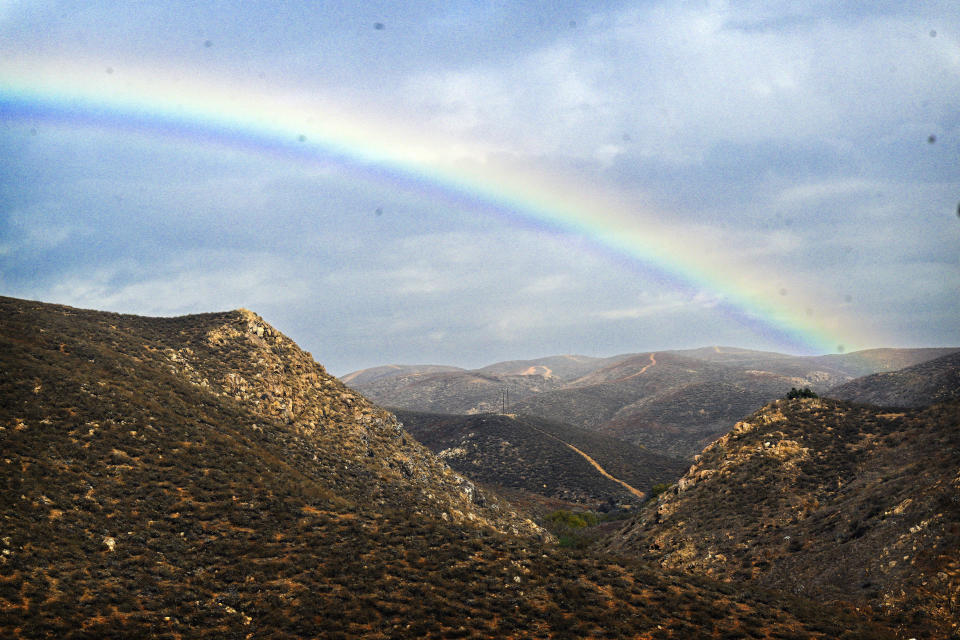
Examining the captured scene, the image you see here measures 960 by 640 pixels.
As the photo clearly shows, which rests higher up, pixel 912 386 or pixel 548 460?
pixel 912 386

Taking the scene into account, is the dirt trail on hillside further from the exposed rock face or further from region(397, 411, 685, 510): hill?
the exposed rock face

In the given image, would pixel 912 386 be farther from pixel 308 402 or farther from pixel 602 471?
pixel 308 402

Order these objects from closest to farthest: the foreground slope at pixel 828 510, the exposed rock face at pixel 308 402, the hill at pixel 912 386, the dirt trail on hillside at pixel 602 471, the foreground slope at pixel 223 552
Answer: the foreground slope at pixel 223 552
the foreground slope at pixel 828 510
the exposed rock face at pixel 308 402
the dirt trail on hillside at pixel 602 471
the hill at pixel 912 386

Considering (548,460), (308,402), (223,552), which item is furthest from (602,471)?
(223,552)

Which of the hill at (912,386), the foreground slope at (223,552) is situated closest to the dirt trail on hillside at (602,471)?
the foreground slope at (223,552)

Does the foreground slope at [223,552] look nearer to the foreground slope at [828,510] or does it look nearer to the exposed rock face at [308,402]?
the foreground slope at [828,510]

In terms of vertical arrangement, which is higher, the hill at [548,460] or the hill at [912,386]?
the hill at [912,386]
